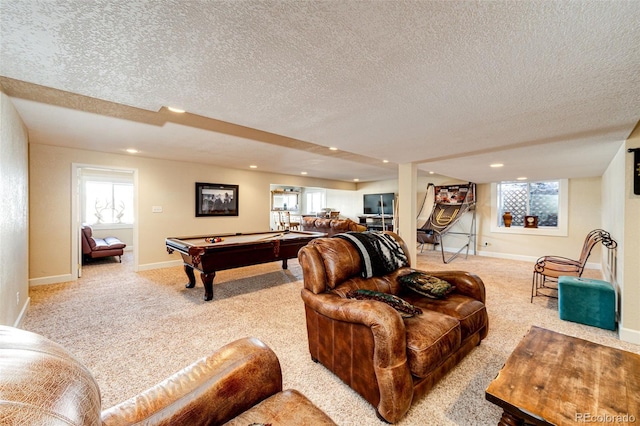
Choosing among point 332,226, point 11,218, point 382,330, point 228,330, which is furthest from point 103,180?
point 382,330

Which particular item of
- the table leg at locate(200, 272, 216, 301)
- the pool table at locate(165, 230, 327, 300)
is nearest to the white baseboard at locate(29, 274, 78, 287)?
the pool table at locate(165, 230, 327, 300)

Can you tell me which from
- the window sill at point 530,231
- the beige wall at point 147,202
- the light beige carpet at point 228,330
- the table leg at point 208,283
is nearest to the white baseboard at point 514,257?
the window sill at point 530,231

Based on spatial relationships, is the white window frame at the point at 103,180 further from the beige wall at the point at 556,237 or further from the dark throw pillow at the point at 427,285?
the beige wall at the point at 556,237

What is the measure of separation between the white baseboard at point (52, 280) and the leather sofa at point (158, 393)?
16.1ft

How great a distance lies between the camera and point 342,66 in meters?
1.56

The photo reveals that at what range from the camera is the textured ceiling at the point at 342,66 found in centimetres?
115

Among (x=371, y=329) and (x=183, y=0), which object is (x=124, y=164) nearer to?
(x=183, y=0)

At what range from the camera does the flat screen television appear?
29.2 ft

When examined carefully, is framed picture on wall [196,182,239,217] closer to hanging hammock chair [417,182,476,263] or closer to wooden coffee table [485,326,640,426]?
hanging hammock chair [417,182,476,263]

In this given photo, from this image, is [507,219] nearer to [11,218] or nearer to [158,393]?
[158,393]

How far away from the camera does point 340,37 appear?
130cm

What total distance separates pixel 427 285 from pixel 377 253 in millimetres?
508

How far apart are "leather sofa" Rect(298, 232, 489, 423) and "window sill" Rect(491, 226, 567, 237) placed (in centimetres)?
527

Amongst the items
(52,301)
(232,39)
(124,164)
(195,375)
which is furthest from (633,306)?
(124,164)
